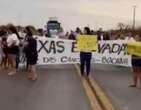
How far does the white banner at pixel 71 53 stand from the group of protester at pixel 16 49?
71.6 inches

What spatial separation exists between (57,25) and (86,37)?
4932 cm

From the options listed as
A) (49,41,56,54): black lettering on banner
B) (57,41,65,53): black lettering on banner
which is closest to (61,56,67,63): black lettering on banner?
(57,41,65,53): black lettering on banner

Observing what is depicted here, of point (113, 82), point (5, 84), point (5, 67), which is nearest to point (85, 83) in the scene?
point (113, 82)

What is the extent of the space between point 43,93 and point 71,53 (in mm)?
12846

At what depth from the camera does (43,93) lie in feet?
57.7

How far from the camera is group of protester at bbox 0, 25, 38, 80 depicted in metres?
22.4

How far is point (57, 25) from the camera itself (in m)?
75.4

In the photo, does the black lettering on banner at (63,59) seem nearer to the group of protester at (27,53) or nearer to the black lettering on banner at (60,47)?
the black lettering on banner at (60,47)

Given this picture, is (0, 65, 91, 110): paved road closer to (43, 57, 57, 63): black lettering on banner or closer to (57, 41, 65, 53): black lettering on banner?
(43, 57, 57, 63): black lettering on banner

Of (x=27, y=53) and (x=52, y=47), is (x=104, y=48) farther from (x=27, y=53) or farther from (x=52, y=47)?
(x=27, y=53)

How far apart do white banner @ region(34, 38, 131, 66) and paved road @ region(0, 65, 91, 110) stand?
554 cm

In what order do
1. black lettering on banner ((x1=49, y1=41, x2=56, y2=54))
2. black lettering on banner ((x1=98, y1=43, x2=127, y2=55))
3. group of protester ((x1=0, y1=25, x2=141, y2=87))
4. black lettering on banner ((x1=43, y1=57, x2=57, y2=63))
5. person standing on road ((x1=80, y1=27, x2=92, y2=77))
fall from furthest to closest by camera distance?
black lettering on banner ((x1=98, y1=43, x2=127, y2=55)) → black lettering on banner ((x1=49, y1=41, x2=56, y2=54)) → black lettering on banner ((x1=43, y1=57, x2=57, y2=63)) → person standing on road ((x1=80, y1=27, x2=92, y2=77)) → group of protester ((x1=0, y1=25, x2=141, y2=87))

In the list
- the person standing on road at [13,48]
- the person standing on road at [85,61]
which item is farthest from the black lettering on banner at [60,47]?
the person standing on road at [85,61]

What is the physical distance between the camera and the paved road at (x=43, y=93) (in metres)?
14.5
